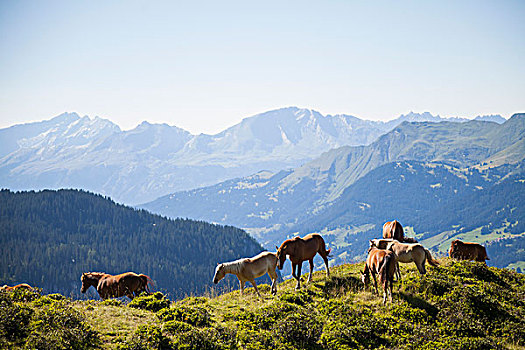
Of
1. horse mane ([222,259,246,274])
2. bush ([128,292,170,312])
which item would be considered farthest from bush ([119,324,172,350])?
horse mane ([222,259,246,274])

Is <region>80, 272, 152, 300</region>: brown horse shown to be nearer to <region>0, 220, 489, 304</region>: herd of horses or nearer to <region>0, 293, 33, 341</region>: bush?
<region>0, 220, 489, 304</region>: herd of horses

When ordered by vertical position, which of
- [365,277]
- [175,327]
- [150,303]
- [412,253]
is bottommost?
[365,277]

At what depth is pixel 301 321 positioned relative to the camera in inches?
582

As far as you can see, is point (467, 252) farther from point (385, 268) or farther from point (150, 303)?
point (150, 303)

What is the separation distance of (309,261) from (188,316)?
9.10m

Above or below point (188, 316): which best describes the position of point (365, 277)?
below

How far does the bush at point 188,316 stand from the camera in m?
15.2

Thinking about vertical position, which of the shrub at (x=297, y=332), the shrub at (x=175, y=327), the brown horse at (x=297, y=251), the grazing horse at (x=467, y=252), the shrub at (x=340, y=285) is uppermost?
the brown horse at (x=297, y=251)

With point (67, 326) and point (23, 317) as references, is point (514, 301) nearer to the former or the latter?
point (67, 326)

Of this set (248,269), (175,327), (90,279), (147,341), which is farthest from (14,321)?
(90,279)

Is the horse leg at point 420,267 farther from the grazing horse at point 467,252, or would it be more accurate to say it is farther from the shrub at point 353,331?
the grazing horse at point 467,252

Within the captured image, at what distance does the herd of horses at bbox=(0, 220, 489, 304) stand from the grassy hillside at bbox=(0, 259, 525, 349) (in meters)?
1.21

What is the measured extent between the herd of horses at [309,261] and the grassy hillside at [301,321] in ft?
3.97

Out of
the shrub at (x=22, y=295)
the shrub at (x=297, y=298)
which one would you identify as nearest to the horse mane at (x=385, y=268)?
the shrub at (x=297, y=298)
